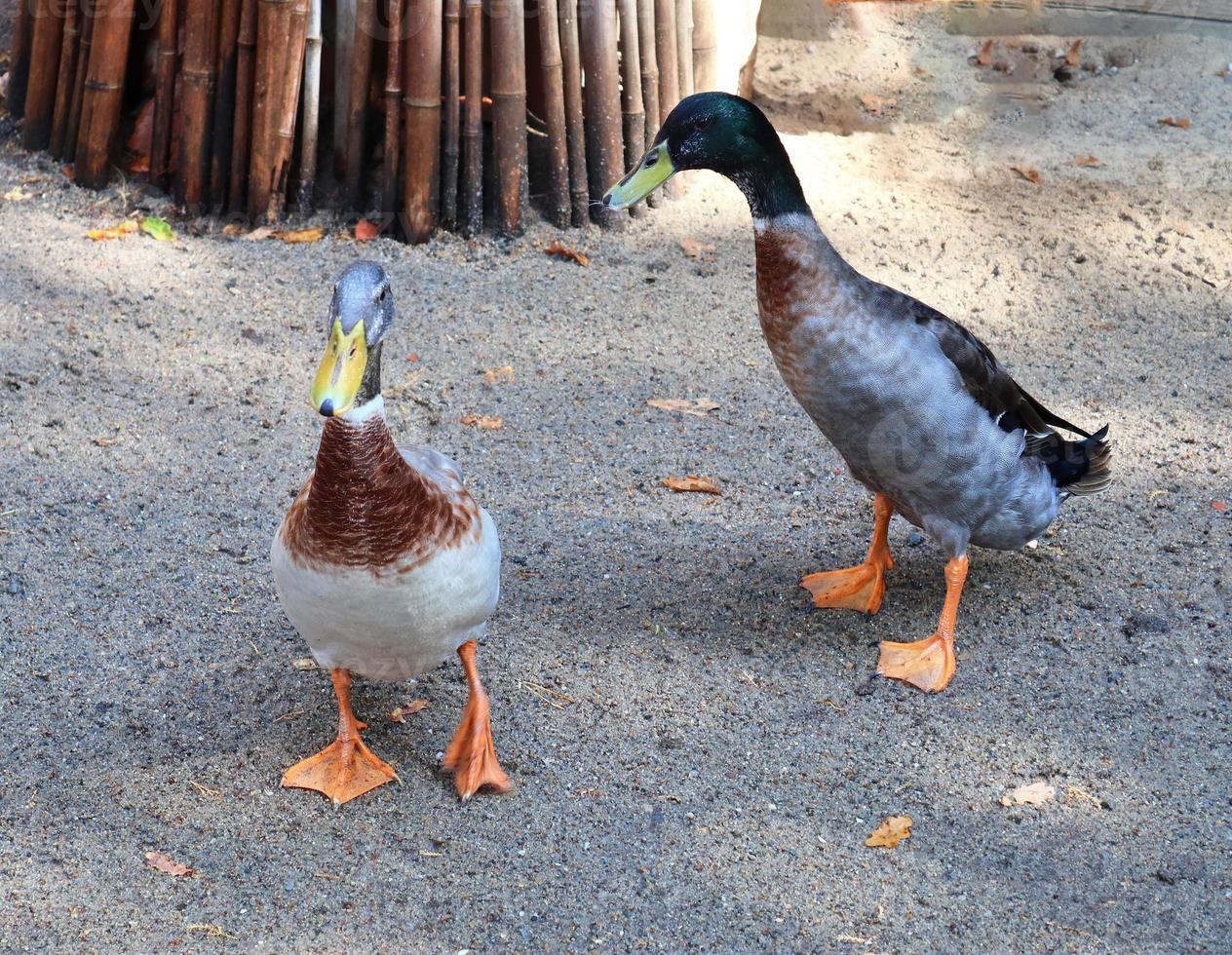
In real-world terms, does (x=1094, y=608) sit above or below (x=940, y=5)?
below

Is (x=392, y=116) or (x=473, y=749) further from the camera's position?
(x=392, y=116)

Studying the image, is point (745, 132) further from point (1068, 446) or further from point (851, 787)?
point (851, 787)

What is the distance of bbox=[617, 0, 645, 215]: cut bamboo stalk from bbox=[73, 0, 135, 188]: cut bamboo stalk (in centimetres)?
214

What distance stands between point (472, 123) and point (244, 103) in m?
0.98

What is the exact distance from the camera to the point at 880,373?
3.53 metres

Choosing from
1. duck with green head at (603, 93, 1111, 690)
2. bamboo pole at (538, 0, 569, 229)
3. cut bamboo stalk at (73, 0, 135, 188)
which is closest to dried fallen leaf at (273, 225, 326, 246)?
cut bamboo stalk at (73, 0, 135, 188)

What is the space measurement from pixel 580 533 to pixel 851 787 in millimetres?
1391

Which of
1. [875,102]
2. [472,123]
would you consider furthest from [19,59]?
[875,102]

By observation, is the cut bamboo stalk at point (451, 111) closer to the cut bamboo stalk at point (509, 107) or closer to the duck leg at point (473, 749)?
the cut bamboo stalk at point (509, 107)

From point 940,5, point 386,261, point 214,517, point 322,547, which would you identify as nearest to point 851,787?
point 322,547

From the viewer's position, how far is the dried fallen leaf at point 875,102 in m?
7.17

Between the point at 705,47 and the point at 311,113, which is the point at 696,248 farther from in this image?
the point at 311,113

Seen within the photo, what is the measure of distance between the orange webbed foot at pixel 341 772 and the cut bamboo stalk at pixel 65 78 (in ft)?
13.0

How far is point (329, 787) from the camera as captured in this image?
328cm
